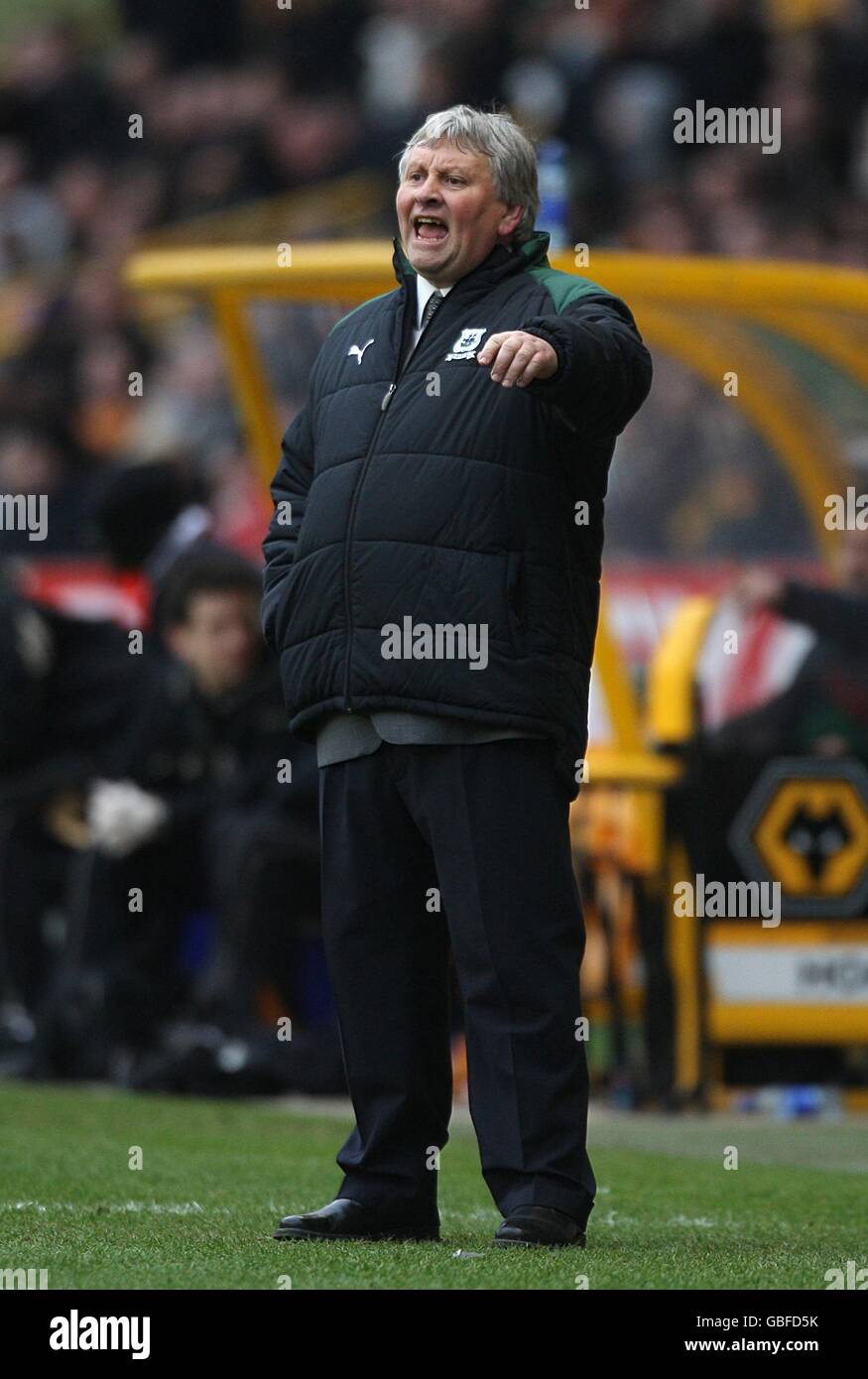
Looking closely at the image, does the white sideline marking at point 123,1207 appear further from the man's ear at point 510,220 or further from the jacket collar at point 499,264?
the man's ear at point 510,220

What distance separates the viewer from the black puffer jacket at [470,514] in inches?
178

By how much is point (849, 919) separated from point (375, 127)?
8818 millimetres

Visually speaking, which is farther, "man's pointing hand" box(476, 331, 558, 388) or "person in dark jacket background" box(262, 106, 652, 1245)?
"person in dark jacket background" box(262, 106, 652, 1245)

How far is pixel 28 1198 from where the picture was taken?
5270mm

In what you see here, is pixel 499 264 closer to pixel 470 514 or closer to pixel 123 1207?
pixel 470 514

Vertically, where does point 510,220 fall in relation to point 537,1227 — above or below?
above

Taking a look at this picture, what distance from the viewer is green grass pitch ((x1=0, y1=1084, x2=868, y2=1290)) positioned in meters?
4.20

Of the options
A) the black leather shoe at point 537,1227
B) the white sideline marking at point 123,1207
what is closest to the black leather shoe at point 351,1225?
the black leather shoe at point 537,1227

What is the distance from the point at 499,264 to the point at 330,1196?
1946 mm

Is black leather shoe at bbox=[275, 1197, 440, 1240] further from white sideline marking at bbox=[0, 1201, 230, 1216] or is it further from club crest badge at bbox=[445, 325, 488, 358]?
club crest badge at bbox=[445, 325, 488, 358]

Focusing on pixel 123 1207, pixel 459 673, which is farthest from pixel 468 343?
pixel 123 1207

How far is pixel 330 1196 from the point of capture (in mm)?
5531

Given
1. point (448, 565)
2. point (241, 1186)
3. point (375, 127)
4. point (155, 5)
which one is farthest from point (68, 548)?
point (448, 565)

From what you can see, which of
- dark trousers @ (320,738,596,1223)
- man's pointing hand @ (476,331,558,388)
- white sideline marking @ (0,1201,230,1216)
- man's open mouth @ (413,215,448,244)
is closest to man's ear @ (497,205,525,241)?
man's open mouth @ (413,215,448,244)
